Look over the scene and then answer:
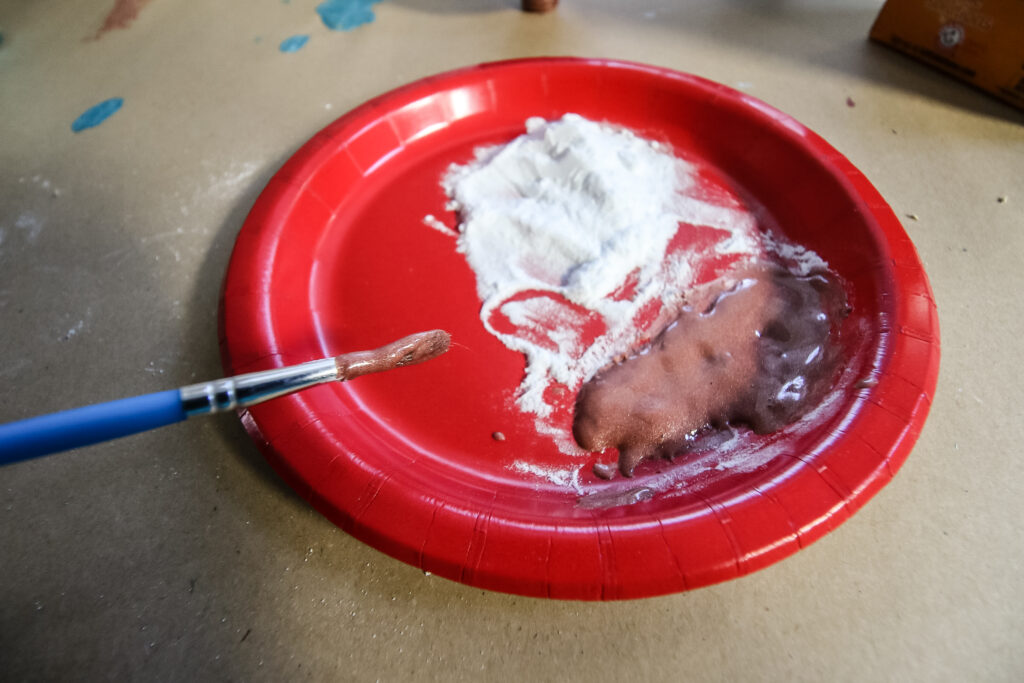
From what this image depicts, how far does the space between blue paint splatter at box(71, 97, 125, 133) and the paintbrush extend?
0.89 metres

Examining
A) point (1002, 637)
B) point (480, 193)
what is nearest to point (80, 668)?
point (480, 193)

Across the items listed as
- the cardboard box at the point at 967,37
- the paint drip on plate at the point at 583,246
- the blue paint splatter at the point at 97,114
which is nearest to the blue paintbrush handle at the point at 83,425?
the paint drip on plate at the point at 583,246

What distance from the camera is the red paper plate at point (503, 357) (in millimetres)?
625

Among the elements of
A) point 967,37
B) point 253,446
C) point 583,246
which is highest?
point 967,37

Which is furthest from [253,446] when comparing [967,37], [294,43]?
[967,37]

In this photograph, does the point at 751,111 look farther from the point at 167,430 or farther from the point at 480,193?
the point at 167,430

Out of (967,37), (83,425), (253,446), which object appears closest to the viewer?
(83,425)

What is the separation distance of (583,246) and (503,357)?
23 cm

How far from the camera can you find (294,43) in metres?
1.37

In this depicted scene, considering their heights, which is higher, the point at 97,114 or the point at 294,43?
the point at 294,43

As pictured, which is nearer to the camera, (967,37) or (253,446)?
(253,446)

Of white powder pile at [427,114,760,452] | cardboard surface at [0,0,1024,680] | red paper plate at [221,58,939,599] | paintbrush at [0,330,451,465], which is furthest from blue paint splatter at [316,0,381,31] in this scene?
paintbrush at [0,330,451,465]

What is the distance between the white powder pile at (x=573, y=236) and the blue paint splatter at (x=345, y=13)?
598mm

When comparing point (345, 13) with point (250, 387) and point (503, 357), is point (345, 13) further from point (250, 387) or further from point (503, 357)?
point (250, 387)
